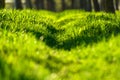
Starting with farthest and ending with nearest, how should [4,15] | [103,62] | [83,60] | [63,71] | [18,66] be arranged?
1. [4,15]
2. [83,60]
3. [103,62]
4. [63,71]
5. [18,66]

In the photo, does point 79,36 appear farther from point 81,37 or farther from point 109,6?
point 109,6

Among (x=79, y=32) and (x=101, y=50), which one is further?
(x=79, y=32)

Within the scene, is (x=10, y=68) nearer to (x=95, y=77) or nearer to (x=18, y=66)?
(x=18, y=66)

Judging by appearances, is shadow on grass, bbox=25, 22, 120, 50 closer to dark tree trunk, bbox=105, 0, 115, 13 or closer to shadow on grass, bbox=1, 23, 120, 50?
shadow on grass, bbox=1, 23, 120, 50

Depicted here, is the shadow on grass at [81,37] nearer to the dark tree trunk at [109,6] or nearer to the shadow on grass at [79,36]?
the shadow on grass at [79,36]

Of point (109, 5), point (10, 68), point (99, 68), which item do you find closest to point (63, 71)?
point (99, 68)

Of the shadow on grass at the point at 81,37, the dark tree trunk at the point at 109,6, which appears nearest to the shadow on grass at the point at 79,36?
the shadow on grass at the point at 81,37

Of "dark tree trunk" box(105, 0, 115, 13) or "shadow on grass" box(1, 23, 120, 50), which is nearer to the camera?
"shadow on grass" box(1, 23, 120, 50)

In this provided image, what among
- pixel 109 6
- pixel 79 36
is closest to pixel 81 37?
pixel 79 36

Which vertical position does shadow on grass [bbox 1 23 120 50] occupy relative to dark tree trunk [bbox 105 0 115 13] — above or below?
above

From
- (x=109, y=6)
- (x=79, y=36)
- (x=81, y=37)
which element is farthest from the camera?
(x=109, y=6)

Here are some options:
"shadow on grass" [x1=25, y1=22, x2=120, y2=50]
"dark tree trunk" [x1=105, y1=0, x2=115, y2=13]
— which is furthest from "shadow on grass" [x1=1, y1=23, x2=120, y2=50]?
"dark tree trunk" [x1=105, y1=0, x2=115, y2=13]
